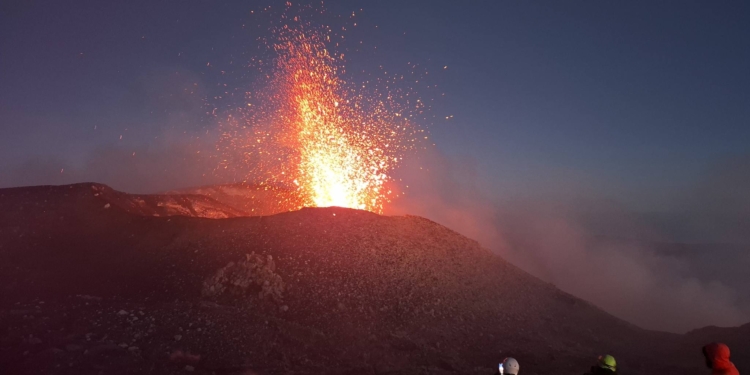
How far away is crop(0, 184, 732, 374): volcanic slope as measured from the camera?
1243 centimetres

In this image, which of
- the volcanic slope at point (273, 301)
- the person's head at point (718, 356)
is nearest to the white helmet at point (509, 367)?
the person's head at point (718, 356)

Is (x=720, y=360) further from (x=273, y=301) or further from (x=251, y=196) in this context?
(x=251, y=196)

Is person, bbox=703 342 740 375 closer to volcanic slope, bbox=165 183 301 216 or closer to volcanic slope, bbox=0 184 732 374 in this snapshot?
volcanic slope, bbox=0 184 732 374

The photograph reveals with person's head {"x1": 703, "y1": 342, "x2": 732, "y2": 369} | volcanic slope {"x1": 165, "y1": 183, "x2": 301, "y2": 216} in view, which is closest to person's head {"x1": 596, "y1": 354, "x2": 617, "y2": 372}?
person's head {"x1": 703, "y1": 342, "x2": 732, "y2": 369}

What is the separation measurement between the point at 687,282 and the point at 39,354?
264 ft

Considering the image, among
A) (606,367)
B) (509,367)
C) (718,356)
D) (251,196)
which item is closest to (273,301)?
(509,367)

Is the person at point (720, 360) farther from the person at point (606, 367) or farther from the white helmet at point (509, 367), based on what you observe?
the white helmet at point (509, 367)

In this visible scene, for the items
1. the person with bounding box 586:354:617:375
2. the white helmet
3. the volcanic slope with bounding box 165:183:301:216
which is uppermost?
the volcanic slope with bounding box 165:183:301:216

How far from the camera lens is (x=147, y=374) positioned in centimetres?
1091

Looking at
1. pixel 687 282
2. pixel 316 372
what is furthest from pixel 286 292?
pixel 687 282

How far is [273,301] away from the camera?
16.2 meters

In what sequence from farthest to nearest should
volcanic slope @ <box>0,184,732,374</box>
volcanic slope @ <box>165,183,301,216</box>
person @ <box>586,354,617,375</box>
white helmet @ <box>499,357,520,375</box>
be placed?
1. volcanic slope @ <box>165,183,301,216</box>
2. volcanic slope @ <box>0,184,732,374</box>
3. person @ <box>586,354,617,375</box>
4. white helmet @ <box>499,357,520,375</box>

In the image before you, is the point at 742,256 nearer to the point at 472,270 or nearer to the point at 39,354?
the point at 472,270

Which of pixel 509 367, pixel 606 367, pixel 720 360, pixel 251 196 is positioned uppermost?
pixel 251 196
